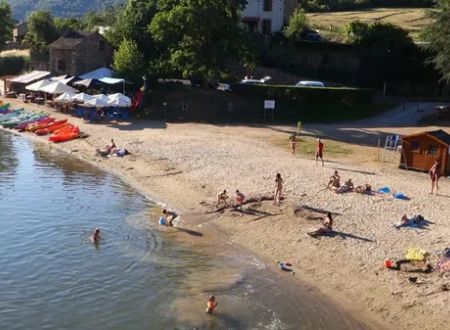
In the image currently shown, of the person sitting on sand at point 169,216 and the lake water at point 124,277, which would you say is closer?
the lake water at point 124,277

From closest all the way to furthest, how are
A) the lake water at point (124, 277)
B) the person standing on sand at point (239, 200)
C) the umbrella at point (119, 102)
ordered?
1. the lake water at point (124, 277)
2. the person standing on sand at point (239, 200)
3. the umbrella at point (119, 102)

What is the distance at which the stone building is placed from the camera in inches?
2349

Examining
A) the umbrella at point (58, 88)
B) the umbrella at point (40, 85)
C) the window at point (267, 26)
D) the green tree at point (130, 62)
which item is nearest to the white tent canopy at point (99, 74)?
the umbrella at point (58, 88)

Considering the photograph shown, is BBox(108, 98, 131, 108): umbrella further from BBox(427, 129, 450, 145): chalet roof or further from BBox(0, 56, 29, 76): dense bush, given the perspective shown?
BBox(0, 56, 29, 76): dense bush

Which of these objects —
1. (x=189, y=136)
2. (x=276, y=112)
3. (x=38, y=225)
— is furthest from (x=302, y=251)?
(x=276, y=112)

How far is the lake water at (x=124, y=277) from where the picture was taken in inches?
687

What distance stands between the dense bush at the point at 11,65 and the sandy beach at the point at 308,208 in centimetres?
3939

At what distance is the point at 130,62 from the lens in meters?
51.7

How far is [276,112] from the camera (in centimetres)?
4969

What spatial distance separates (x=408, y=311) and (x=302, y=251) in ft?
17.7

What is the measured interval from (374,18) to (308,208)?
62.3m

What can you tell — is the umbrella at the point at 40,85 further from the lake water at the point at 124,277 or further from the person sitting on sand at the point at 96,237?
the person sitting on sand at the point at 96,237

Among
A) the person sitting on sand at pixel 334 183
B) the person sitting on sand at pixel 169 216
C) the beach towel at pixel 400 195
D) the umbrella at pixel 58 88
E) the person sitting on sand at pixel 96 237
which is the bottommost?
the person sitting on sand at pixel 96 237

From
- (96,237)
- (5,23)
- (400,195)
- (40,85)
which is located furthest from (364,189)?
(5,23)
